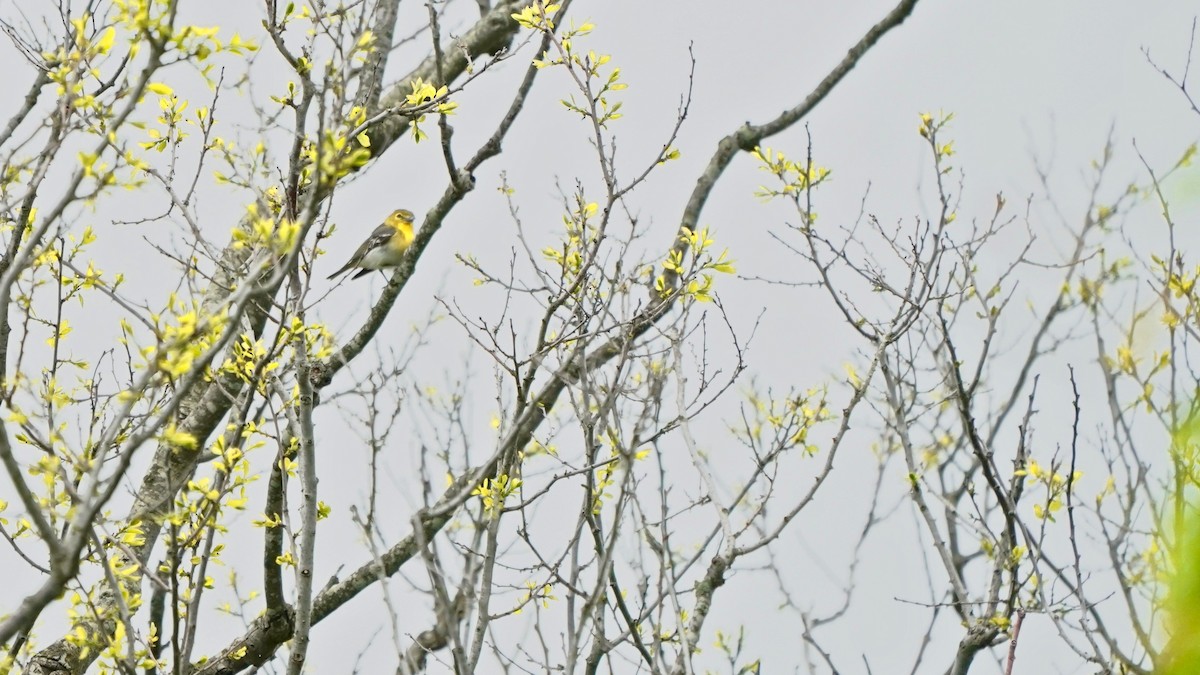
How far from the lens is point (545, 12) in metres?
4.96

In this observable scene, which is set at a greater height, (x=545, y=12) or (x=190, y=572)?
(x=545, y=12)

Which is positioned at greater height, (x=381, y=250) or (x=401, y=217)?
(x=401, y=217)

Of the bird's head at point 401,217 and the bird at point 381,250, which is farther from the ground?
the bird's head at point 401,217

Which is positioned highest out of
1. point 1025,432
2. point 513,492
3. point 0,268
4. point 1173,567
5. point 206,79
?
point 0,268

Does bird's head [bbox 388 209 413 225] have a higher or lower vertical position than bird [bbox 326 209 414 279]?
higher

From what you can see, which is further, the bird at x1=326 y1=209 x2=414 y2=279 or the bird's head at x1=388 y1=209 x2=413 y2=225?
the bird's head at x1=388 y1=209 x2=413 y2=225

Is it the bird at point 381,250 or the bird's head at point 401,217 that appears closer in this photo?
the bird at point 381,250

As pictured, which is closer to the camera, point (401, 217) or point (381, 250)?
point (381, 250)

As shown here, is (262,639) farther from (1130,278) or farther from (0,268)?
(1130,278)

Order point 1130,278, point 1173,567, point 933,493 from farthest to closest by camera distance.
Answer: point 1130,278, point 933,493, point 1173,567

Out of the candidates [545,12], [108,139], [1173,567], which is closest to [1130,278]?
[545,12]

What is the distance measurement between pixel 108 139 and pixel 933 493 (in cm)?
388

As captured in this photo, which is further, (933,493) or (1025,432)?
(933,493)

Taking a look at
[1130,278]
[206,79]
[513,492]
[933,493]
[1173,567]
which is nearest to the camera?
[1173,567]
